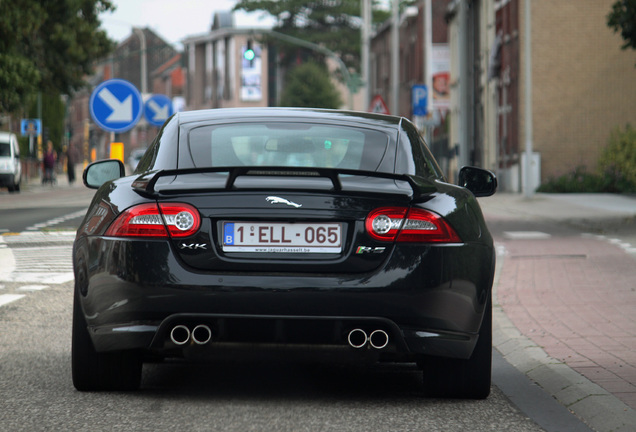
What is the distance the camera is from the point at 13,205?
31484 millimetres

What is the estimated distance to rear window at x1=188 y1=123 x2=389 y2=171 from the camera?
6.07m

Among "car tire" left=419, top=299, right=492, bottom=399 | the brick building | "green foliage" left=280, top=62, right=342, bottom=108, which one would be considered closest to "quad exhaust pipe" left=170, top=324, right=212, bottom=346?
"car tire" left=419, top=299, right=492, bottom=399

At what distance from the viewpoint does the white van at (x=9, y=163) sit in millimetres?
43281

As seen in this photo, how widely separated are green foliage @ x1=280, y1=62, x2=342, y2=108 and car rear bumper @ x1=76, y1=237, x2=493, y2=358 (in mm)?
80629

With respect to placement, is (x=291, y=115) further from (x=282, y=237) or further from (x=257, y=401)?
(x=257, y=401)

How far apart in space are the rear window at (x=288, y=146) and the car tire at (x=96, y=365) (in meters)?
0.96

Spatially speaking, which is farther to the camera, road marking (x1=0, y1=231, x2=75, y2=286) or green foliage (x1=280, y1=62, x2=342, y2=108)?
green foliage (x1=280, y1=62, x2=342, y2=108)

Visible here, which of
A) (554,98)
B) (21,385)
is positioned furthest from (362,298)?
(554,98)

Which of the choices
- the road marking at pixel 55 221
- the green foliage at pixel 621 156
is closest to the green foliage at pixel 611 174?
the green foliage at pixel 621 156

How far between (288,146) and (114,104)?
40.2 feet

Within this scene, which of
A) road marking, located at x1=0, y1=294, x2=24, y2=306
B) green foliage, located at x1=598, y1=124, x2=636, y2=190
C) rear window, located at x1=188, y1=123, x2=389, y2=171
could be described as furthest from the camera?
green foliage, located at x1=598, y1=124, x2=636, y2=190

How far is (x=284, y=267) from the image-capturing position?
5.29m

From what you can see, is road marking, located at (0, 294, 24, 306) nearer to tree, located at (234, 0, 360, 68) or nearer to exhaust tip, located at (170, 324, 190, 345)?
exhaust tip, located at (170, 324, 190, 345)

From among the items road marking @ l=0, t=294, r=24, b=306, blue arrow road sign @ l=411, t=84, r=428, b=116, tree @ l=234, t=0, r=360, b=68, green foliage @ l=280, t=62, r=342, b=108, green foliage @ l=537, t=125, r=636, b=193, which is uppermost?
tree @ l=234, t=0, r=360, b=68
